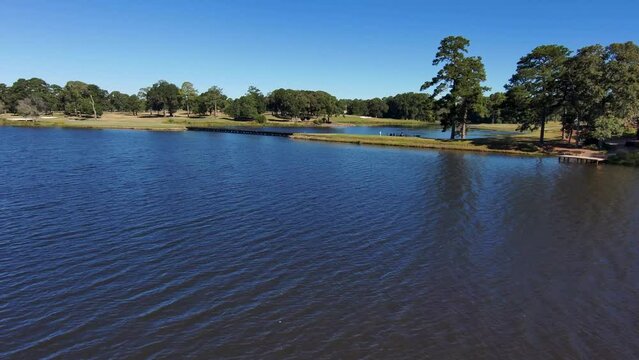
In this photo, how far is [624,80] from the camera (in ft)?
220

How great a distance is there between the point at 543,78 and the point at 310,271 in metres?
78.1

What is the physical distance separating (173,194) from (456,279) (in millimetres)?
25477

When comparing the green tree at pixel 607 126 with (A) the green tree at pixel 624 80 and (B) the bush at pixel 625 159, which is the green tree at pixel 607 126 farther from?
(B) the bush at pixel 625 159

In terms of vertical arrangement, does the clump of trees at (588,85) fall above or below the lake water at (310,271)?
above

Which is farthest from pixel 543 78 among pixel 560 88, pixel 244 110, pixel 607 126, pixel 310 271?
pixel 244 110

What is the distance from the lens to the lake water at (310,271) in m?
14.4

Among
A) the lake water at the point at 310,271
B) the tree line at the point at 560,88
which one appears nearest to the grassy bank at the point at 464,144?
the tree line at the point at 560,88

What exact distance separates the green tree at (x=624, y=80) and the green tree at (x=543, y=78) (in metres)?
8.85

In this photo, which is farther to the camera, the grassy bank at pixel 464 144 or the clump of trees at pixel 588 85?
the grassy bank at pixel 464 144

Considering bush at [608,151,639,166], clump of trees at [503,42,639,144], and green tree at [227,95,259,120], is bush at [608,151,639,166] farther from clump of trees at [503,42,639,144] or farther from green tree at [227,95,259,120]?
green tree at [227,95,259,120]

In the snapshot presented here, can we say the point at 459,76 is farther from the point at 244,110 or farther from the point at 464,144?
the point at 244,110

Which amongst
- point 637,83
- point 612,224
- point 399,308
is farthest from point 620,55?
point 399,308

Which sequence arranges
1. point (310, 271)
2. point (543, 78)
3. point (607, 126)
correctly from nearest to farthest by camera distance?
point (310, 271) < point (607, 126) < point (543, 78)

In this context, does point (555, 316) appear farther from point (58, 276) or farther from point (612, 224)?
point (58, 276)
